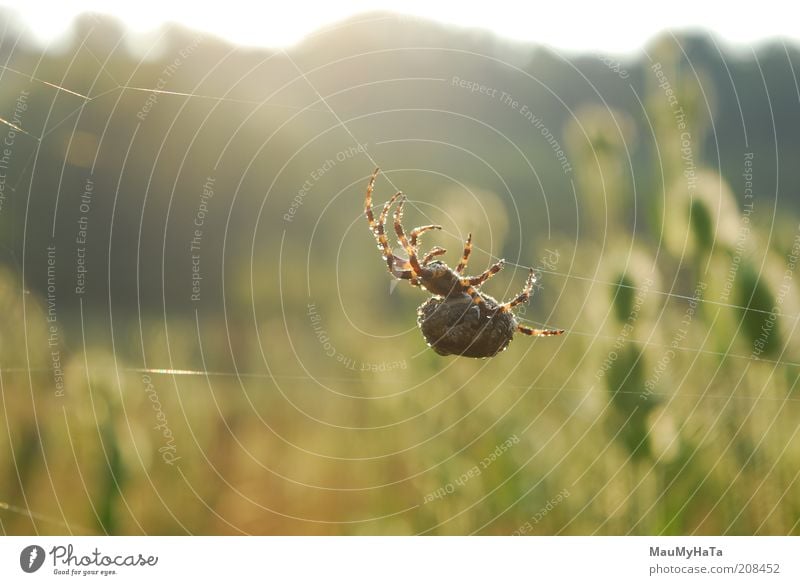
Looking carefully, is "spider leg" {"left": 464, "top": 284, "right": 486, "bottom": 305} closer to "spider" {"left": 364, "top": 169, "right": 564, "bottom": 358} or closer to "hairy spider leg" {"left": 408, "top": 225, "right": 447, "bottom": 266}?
"spider" {"left": 364, "top": 169, "right": 564, "bottom": 358}

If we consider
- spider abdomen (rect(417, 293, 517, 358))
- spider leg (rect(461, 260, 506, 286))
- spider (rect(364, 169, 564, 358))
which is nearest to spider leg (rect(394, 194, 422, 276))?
spider (rect(364, 169, 564, 358))

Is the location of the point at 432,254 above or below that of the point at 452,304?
above

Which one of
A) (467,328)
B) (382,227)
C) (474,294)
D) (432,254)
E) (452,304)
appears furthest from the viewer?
(382,227)

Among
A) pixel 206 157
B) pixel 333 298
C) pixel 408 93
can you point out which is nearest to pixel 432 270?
pixel 333 298

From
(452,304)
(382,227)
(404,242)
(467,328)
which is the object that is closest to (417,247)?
(404,242)

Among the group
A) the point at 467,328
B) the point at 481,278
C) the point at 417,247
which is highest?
the point at 417,247

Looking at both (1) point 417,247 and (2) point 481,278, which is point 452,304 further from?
(1) point 417,247

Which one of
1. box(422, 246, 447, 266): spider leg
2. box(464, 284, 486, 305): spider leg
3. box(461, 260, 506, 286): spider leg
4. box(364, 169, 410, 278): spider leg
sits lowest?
box(464, 284, 486, 305): spider leg

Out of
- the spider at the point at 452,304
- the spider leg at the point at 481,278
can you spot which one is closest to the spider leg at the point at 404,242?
the spider at the point at 452,304
